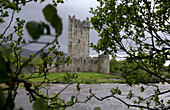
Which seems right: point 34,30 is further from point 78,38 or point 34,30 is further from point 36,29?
point 78,38

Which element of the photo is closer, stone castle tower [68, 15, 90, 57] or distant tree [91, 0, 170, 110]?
distant tree [91, 0, 170, 110]

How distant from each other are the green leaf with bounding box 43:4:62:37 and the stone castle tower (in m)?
48.1

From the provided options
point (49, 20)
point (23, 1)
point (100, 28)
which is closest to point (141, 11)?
point (100, 28)

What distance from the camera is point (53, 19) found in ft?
1.03

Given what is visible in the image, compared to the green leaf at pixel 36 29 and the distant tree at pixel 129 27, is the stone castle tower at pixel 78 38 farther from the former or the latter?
the green leaf at pixel 36 29

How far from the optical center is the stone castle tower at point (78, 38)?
160 feet

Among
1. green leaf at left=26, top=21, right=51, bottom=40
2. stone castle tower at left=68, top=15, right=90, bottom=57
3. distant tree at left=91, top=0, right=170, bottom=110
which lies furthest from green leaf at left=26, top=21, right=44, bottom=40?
stone castle tower at left=68, top=15, right=90, bottom=57

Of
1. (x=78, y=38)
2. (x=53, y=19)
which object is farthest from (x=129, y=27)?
(x=78, y=38)

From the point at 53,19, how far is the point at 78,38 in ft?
162

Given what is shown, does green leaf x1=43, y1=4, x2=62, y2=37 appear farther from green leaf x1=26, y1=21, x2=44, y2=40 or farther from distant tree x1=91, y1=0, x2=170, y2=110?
distant tree x1=91, y1=0, x2=170, y2=110

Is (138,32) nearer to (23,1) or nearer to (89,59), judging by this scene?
(23,1)

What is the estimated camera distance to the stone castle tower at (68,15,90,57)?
48709 mm

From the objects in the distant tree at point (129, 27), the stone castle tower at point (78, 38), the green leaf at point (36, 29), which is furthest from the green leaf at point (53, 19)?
the stone castle tower at point (78, 38)

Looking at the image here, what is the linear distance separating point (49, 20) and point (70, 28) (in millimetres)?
50341
